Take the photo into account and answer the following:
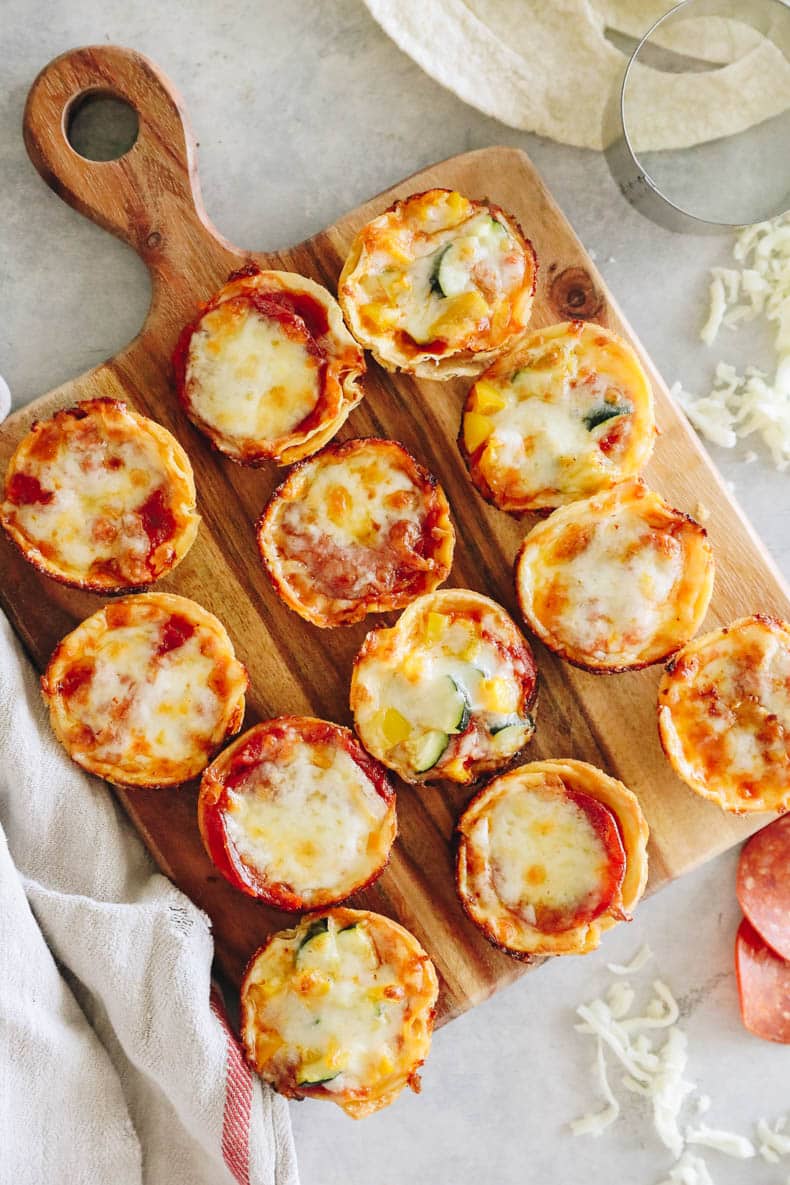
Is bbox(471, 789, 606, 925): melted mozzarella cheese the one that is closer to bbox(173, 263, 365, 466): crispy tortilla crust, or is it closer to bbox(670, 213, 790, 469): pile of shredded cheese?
bbox(173, 263, 365, 466): crispy tortilla crust

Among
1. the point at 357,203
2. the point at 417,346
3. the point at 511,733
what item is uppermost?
the point at 357,203

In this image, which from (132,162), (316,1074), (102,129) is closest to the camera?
(316,1074)

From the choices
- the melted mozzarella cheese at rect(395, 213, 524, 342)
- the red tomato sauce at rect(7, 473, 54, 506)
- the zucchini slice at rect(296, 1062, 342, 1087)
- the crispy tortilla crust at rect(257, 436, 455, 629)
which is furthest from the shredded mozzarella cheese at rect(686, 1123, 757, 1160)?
the red tomato sauce at rect(7, 473, 54, 506)

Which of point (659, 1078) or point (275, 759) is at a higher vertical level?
point (275, 759)

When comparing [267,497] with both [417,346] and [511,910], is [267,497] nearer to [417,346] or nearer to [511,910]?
[417,346]

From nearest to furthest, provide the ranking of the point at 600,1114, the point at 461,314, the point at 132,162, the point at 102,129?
the point at 461,314 < the point at 132,162 < the point at 102,129 < the point at 600,1114

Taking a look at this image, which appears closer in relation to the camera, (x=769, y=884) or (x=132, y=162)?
(x=132, y=162)

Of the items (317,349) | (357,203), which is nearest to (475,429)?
(317,349)

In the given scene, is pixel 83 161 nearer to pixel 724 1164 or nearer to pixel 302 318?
pixel 302 318
